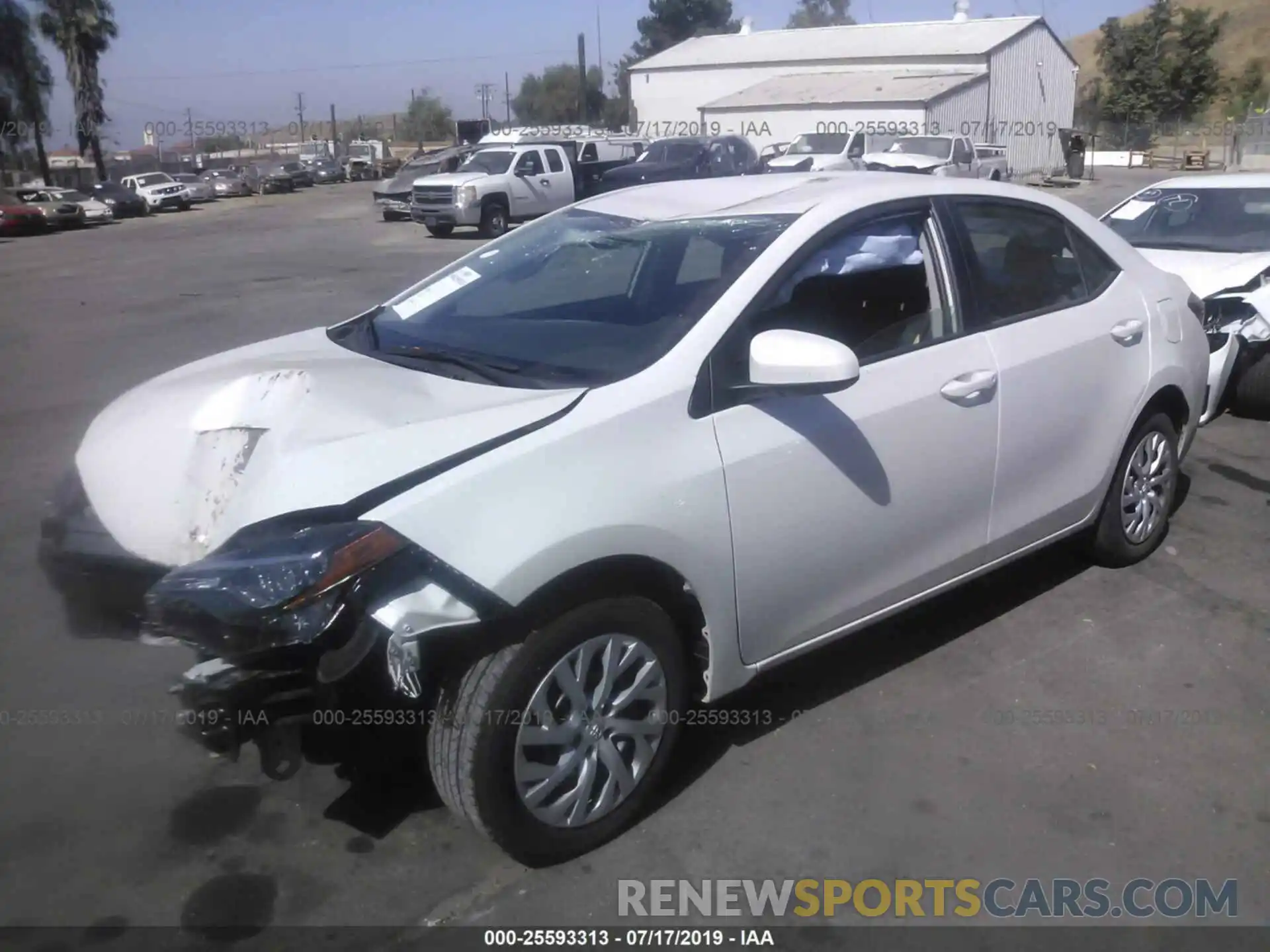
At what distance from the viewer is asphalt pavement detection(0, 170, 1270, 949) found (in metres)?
3.08

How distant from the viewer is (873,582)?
3.71 meters

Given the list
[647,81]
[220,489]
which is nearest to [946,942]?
[220,489]

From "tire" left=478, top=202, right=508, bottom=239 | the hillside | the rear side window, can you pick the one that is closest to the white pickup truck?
"tire" left=478, top=202, right=508, bottom=239

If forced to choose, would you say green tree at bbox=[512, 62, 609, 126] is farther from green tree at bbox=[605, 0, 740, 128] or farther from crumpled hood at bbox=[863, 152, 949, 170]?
crumpled hood at bbox=[863, 152, 949, 170]

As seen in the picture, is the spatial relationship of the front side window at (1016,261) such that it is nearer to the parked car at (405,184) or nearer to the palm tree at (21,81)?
the parked car at (405,184)

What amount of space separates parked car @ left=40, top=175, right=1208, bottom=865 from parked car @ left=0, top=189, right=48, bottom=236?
1141 inches

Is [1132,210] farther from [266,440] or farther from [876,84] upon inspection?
[876,84]

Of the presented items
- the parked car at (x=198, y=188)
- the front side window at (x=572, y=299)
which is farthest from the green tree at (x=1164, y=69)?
the front side window at (x=572, y=299)

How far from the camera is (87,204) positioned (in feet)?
106

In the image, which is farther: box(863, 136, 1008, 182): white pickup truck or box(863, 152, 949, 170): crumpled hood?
box(863, 136, 1008, 182): white pickup truck

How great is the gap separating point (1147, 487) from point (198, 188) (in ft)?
133

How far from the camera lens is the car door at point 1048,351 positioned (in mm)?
4066

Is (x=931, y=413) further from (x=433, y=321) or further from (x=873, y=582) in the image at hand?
(x=433, y=321)

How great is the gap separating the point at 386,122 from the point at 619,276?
13570 cm
